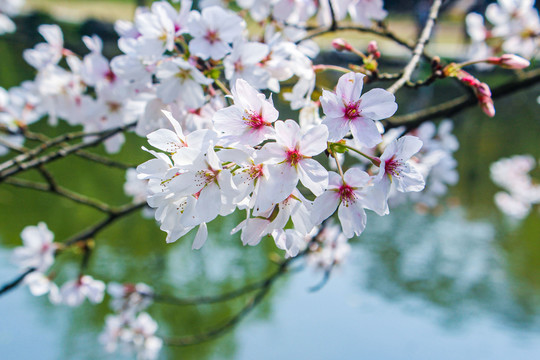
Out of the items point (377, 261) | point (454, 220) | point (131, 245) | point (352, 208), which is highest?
point (352, 208)

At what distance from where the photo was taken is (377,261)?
5645 millimetres

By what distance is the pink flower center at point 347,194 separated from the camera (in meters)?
0.65

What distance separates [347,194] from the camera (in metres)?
0.65

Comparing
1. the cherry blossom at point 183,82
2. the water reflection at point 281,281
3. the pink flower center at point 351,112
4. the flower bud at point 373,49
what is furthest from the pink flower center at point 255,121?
the water reflection at point 281,281

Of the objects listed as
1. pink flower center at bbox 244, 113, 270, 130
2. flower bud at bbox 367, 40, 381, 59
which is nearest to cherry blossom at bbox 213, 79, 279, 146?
pink flower center at bbox 244, 113, 270, 130

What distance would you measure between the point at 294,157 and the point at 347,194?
4.2 inches

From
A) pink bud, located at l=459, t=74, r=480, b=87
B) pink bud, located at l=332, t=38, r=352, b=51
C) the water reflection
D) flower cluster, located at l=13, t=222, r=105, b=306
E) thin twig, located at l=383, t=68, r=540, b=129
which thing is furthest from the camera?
the water reflection

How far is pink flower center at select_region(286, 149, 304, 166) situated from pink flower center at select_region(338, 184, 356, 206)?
88 millimetres

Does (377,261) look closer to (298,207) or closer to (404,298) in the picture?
(404,298)

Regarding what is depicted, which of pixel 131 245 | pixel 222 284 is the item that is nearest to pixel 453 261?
pixel 222 284

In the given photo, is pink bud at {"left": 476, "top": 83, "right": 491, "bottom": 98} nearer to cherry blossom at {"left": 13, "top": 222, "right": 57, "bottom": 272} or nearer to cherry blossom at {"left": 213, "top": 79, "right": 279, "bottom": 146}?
cherry blossom at {"left": 213, "top": 79, "right": 279, "bottom": 146}

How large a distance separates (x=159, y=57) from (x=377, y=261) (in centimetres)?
518

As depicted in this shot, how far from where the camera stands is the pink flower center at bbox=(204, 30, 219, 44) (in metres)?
0.82

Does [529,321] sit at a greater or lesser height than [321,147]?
lesser
